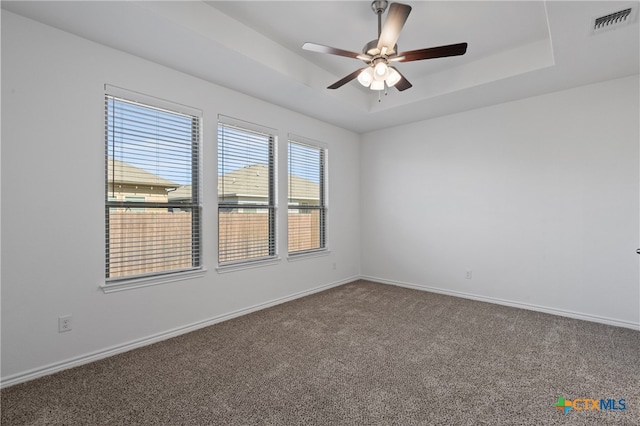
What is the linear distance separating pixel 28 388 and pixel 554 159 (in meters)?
5.38

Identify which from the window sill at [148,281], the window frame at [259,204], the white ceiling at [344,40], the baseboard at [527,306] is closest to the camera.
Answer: the white ceiling at [344,40]

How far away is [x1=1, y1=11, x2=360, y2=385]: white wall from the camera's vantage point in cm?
218

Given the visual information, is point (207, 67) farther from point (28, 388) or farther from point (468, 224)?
point (468, 224)

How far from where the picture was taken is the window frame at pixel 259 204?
Answer: 11.3ft

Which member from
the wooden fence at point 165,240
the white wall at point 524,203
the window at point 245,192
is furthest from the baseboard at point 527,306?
the wooden fence at point 165,240

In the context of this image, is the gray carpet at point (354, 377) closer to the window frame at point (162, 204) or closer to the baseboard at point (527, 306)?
the baseboard at point (527, 306)

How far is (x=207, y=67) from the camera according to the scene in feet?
9.80

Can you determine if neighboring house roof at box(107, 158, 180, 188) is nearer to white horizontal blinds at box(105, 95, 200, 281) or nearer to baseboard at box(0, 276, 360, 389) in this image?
white horizontal blinds at box(105, 95, 200, 281)

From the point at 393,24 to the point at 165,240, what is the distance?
2.73 metres

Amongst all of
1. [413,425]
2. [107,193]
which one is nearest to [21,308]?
[107,193]

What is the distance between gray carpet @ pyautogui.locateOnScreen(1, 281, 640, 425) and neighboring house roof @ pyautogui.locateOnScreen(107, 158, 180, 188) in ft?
4.96

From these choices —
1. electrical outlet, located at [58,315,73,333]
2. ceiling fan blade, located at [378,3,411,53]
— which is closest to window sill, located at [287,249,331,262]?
electrical outlet, located at [58,315,73,333]

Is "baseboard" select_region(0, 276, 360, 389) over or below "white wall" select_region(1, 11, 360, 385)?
below

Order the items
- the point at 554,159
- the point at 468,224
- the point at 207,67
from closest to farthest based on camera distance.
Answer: the point at 207,67 < the point at 554,159 < the point at 468,224
